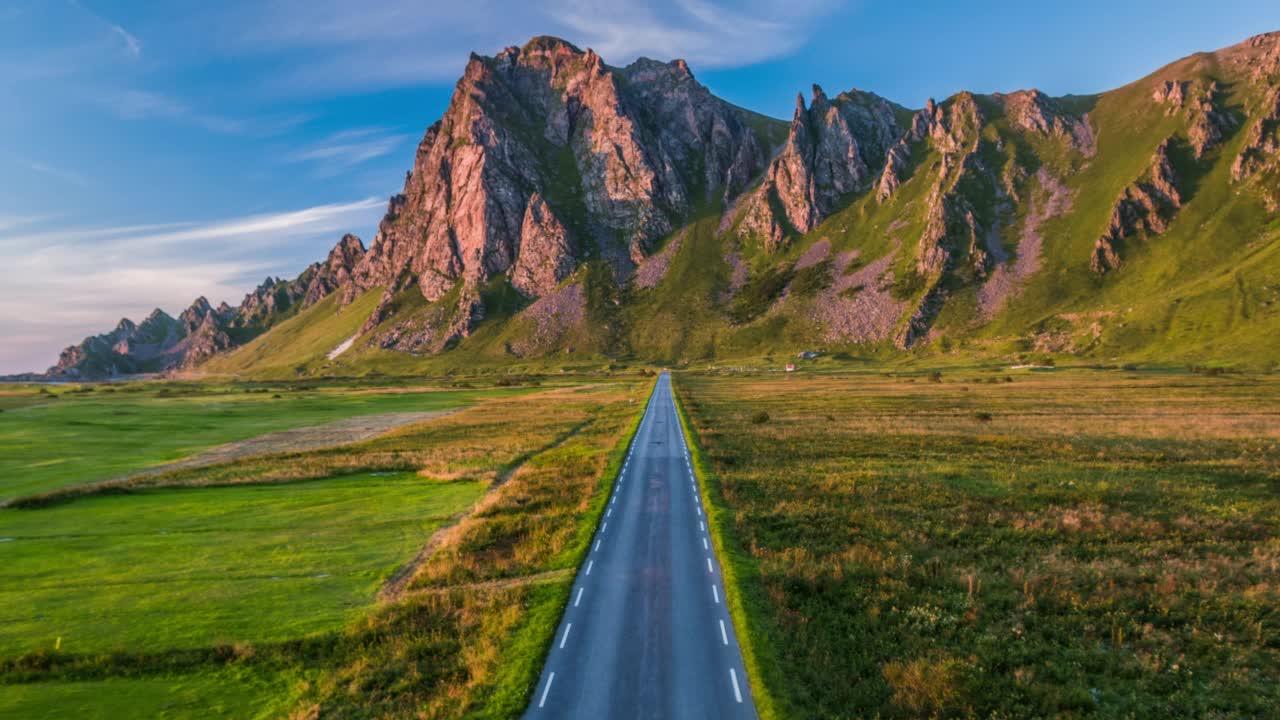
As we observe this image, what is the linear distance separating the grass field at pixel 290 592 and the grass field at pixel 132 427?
12872 mm

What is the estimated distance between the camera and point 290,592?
21391mm

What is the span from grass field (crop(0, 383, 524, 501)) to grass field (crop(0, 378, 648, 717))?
12872 millimetres

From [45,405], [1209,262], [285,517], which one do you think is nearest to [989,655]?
[285,517]

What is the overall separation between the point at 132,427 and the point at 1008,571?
9919cm

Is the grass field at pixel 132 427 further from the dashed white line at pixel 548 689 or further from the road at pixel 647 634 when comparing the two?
the dashed white line at pixel 548 689

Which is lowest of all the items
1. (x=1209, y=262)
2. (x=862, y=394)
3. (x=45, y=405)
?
(x=862, y=394)

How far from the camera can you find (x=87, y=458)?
171 ft

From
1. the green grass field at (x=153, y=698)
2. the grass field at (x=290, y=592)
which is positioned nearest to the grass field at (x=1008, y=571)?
the grass field at (x=290, y=592)

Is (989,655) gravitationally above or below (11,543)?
below

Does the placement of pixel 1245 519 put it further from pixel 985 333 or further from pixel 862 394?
pixel 985 333

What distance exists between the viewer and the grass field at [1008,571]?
14.0 m

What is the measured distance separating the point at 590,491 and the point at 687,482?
6566mm

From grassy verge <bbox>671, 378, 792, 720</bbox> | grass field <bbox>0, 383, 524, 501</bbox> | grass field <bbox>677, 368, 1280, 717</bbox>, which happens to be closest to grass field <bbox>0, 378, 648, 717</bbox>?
grassy verge <bbox>671, 378, 792, 720</bbox>

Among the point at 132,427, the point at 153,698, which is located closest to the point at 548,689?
the point at 153,698
